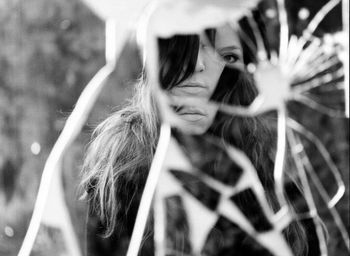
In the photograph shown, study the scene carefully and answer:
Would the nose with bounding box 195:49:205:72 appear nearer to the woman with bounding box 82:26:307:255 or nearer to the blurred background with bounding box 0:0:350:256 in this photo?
the woman with bounding box 82:26:307:255

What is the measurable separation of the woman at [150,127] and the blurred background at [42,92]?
3 centimetres

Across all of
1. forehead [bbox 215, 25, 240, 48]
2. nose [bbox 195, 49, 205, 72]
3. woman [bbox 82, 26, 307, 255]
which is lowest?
woman [bbox 82, 26, 307, 255]

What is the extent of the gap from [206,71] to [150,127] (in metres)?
0.18

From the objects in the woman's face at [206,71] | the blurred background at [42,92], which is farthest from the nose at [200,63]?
the blurred background at [42,92]

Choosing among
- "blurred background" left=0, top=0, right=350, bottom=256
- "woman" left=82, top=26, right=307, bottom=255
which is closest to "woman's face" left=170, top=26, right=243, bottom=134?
"woman" left=82, top=26, right=307, bottom=255

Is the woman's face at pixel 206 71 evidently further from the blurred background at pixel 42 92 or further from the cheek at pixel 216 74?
the blurred background at pixel 42 92

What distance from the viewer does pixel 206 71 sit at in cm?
111

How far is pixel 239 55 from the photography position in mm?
1118

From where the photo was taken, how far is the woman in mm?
1106

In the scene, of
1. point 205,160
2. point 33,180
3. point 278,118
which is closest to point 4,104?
point 33,180

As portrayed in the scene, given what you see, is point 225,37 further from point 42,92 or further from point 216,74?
Result: point 42,92

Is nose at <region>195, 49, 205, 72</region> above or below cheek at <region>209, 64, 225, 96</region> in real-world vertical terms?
above

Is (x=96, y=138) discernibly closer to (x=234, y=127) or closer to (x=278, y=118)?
(x=234, y=127)

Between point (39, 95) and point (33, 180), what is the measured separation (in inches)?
7.6
